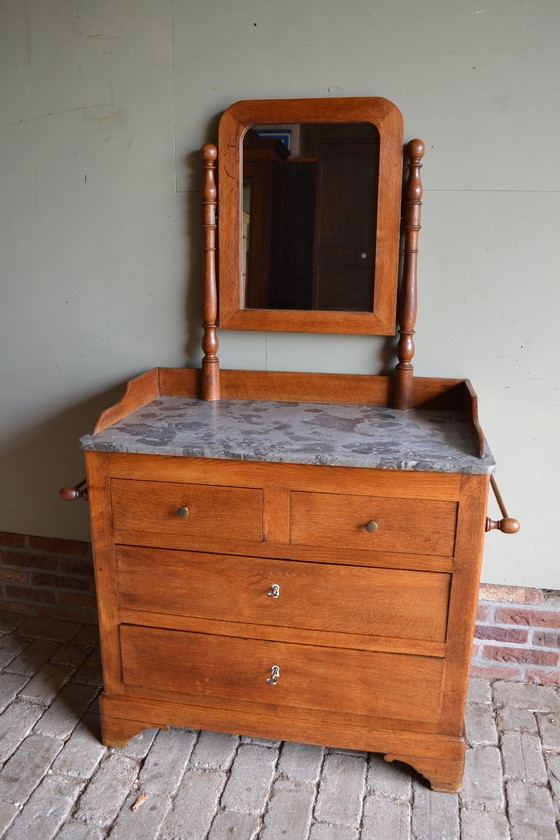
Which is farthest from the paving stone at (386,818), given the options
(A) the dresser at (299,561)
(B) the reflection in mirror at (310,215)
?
(B) the reflection in mirror at (310,215)

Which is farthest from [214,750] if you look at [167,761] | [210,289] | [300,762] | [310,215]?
[310,215]

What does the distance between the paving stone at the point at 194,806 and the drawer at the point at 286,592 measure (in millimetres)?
472

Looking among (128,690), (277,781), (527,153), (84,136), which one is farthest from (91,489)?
(527,153)

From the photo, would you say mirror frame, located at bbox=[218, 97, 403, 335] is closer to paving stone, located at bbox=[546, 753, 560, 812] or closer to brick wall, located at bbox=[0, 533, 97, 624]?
brick wall, located at bbox=[0, 533, 97, 624]

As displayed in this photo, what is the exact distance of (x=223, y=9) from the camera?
2.08 meters

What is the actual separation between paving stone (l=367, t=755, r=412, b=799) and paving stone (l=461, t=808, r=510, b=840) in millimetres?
167

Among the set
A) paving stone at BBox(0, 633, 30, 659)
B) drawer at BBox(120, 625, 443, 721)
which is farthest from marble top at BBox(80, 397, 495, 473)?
paving stone at BBox(0, 633, 30, 659)

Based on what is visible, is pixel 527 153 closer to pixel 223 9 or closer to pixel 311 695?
pixel 223 9

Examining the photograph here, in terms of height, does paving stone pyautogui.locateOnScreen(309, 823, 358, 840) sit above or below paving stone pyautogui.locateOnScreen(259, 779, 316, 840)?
above

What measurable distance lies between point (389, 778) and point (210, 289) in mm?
1587

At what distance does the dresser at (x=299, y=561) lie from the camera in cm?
177

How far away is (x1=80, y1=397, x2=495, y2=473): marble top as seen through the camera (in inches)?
67.7

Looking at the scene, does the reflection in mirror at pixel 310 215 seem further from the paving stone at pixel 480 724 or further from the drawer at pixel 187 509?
the paving stone at pixel 480 724

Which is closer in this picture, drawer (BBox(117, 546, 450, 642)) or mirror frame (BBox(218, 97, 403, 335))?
drawer (BBox(117, 546, 450, 642))
